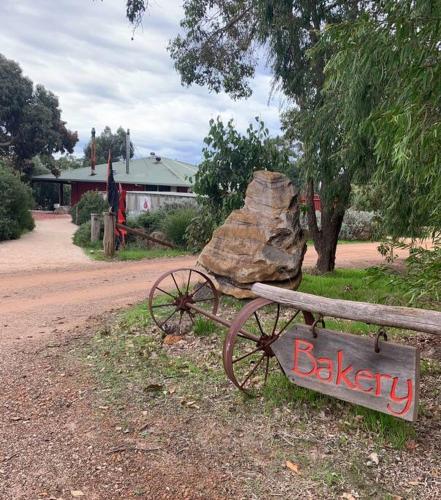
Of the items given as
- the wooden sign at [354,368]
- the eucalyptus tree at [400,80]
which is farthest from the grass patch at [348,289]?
the wooden sign at [354,368]

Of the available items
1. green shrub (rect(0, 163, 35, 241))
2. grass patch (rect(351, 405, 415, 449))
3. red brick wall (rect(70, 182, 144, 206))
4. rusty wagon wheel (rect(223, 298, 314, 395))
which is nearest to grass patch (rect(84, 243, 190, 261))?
green shrub (rect(0, 163, 35, 241))

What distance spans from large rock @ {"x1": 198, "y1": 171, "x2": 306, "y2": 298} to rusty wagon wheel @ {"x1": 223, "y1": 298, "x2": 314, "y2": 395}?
1.85 ft

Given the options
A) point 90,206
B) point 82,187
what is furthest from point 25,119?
point 90,206

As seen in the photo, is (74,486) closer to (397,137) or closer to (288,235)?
(397,137)

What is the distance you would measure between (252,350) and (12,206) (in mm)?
15547

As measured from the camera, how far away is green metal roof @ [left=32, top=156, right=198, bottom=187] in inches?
1272

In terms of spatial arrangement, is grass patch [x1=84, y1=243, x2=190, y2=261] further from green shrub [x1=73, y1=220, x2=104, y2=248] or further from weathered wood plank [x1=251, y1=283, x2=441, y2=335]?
weathered wood plank [x1=251, y1=283, x2=441, y2=335]

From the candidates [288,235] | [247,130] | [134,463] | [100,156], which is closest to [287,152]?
[247,130]

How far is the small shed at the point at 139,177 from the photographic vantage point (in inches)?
1272

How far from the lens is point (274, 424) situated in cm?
362

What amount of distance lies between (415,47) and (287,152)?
5.18m

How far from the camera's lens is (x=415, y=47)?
11.4 feet

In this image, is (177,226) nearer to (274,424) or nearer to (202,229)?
(202,229)

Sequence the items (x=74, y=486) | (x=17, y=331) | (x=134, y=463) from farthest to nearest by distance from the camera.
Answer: (x=17, y=331) → (x=134, y=463) → (x=74, y=486)
